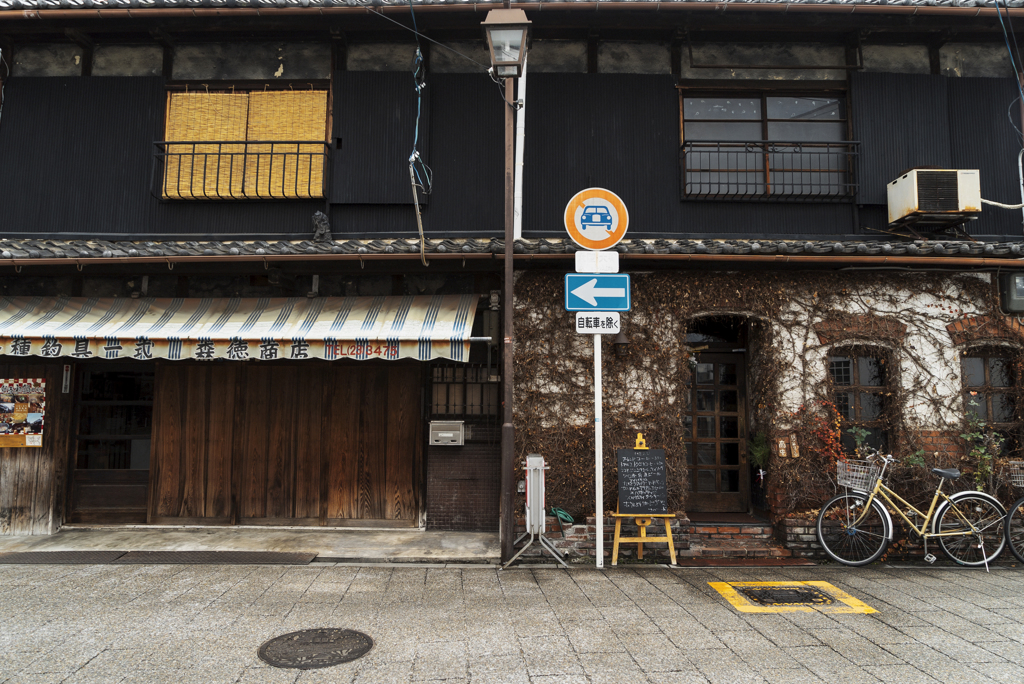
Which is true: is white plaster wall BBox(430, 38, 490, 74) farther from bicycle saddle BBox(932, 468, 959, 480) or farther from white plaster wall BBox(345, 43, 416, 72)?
bicycle saddle BBox(932, 468, 959, 480)

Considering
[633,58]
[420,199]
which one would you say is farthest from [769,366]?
[420,199]

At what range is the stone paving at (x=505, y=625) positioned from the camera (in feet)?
13.2

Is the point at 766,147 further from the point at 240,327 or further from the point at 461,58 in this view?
the point at 240,327

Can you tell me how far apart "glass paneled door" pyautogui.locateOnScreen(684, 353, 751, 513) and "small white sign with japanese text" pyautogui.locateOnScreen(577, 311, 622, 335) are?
2.49 metres

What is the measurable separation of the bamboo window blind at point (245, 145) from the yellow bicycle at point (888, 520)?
25.8 feet

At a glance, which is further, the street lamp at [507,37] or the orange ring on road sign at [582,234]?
the orange ring on road sign at [582,234]

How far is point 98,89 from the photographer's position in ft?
27.9

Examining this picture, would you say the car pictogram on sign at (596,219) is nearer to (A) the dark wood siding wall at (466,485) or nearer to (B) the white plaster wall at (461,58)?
(A) the dark wood siding wall at (466,485)

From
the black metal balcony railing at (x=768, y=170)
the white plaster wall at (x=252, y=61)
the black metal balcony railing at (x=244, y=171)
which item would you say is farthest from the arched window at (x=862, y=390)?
the white plaster wall at (x=252, y=61)

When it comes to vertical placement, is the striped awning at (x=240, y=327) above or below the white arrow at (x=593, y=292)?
below

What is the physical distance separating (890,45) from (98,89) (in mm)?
11662

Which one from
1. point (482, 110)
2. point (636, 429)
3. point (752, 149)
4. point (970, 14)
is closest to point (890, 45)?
point (970, 14)

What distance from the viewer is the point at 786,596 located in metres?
5.62

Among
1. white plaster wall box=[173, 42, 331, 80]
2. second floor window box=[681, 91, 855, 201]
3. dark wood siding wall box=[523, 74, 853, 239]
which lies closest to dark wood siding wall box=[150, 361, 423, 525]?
dark wood siding wall box=[523, 74, 853, 239]
